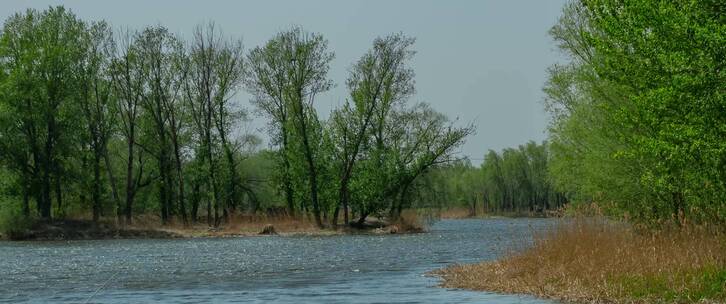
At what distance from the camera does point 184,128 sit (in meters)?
78.1

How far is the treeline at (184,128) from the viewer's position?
2598 inches

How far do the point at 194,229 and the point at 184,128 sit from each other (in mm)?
10707

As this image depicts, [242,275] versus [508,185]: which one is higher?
[508,185]

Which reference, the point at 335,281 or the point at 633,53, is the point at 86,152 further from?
the point at 633,53

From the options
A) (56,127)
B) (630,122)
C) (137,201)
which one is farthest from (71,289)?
(137,201)

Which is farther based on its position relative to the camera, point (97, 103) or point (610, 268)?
point (97, 103)

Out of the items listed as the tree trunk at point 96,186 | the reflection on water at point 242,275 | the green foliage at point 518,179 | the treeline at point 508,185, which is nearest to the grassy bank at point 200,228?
the tree trunk at point 96,186

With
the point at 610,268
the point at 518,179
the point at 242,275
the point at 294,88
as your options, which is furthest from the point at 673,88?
the point at 518,179

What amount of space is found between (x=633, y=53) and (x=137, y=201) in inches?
2574

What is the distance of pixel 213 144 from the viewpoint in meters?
75.6

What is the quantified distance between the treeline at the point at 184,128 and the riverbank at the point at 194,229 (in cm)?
154

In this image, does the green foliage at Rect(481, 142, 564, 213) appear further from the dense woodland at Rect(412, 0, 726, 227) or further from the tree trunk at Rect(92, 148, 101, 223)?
the dense woodland at Rect(412, 0, 726, 227)

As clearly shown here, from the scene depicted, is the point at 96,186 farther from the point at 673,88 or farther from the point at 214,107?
the point at 673,88

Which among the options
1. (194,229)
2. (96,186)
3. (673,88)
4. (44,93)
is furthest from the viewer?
(194,229)
